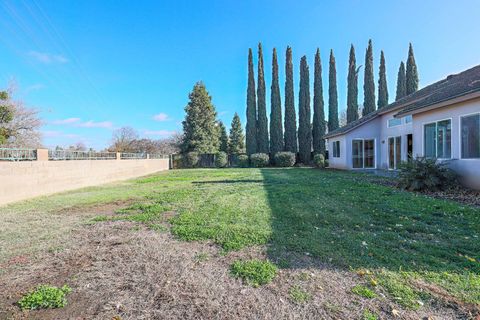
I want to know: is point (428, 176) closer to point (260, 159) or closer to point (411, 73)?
point (260, 159)

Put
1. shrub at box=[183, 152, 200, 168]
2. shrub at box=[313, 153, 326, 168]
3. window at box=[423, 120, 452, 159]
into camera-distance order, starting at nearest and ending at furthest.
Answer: window at box=[423, 120, 452, 159]
shrub at box=[313, 153, 326, 168]
shrub at box=[183, 152, 200, 168]

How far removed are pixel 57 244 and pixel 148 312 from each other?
2566 millimetres

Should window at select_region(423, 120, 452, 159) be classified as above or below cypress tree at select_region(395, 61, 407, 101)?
below

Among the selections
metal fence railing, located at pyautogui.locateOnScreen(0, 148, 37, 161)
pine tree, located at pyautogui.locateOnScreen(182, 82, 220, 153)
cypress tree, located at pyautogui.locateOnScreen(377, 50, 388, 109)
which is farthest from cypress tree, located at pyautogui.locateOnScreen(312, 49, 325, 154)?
metal fence railing, located at pyautogui.locateOnScreen(0, 148, 37, 161)

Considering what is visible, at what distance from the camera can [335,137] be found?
19.0 m

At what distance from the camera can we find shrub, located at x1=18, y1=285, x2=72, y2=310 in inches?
87.5

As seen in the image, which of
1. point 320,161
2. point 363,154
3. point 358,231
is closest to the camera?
point 358,231

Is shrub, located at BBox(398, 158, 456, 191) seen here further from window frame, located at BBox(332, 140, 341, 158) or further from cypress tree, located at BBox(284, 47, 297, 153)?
cypress tree, located at BBox(284, 47, 297, 153)

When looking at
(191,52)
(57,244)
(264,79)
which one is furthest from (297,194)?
(264,79)

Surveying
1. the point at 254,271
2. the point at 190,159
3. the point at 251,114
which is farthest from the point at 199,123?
the point at 254,271

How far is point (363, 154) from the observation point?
16578 millimetres

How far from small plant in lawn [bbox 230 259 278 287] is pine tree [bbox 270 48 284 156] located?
23.9 metres

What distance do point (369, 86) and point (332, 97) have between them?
4.40 m

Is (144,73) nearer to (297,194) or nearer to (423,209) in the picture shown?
(297,194)
